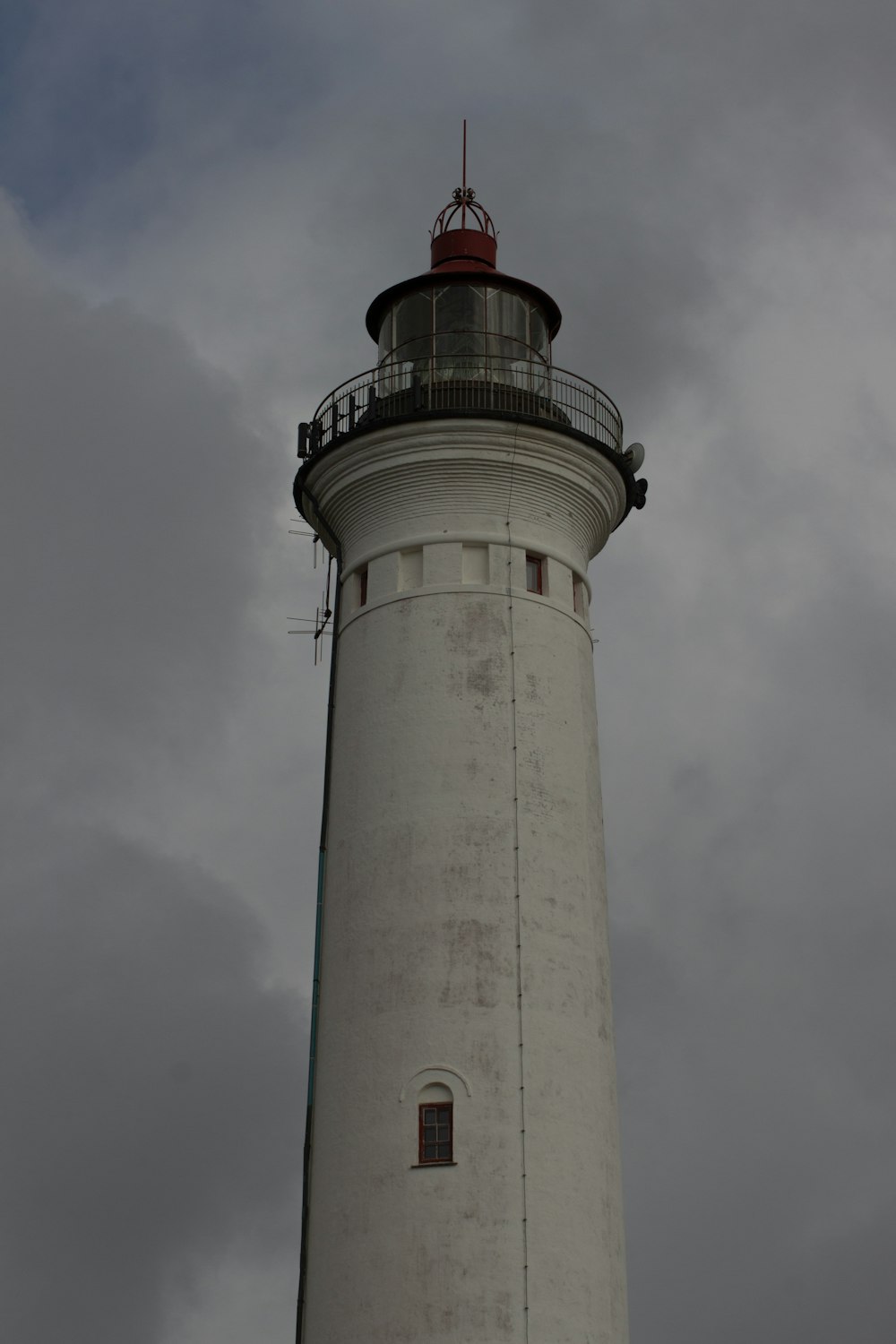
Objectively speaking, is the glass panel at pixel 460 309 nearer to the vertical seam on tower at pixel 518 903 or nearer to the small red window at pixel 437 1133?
the vertical seam on tower at pixel 518 903

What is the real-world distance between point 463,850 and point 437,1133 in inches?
182

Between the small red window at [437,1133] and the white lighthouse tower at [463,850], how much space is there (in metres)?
0.05

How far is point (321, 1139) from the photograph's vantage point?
30.7 m

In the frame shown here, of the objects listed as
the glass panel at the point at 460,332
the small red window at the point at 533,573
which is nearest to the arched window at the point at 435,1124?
the small red window at the point at 533,573

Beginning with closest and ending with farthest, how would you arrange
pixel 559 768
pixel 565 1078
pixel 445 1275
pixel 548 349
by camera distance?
pixel 445 1275
pixel 565 1078
pixel 559 768
pixel 548 349

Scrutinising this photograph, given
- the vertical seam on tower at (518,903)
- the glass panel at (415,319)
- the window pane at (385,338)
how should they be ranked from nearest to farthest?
the vertical seam on tower at (518,903) → the glass panel at (415,319) → the window pane at (385,338)

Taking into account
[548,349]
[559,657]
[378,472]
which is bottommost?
[559,657]

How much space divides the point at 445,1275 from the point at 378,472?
14086 mm

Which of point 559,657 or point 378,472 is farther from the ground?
point 378,472

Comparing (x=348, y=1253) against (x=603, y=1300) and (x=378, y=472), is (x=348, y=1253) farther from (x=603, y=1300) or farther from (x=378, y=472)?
(x=378, y=472)

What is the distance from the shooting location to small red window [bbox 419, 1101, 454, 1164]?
96.6 feet

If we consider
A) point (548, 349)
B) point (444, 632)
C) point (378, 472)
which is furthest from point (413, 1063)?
point (548, 349)

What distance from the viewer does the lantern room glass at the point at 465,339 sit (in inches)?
1417

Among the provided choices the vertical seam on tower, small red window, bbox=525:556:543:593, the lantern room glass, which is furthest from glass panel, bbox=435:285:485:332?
small red window, bbox=525:556:543:593
